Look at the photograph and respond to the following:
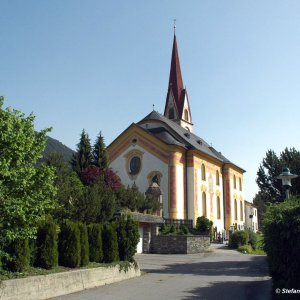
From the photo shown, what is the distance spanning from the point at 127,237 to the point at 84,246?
3.14m

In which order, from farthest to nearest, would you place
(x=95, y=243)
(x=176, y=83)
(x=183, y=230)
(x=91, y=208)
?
(x=176, y=83), (x=183, y=230), (x=91, y=208), (x=95, y=243)

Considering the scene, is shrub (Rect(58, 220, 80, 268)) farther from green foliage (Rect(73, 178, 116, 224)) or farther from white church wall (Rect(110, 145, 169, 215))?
white church wall (Rect(110, 145, 169, 215))

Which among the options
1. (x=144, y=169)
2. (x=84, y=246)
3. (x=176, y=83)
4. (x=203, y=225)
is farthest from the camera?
(x=176, y=83)

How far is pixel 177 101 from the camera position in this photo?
194ft

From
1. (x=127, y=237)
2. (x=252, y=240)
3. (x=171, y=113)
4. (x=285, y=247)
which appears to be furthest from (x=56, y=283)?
(x=171, y=113)

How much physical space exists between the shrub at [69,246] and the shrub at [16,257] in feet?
7.63

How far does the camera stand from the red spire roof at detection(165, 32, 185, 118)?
5919cm

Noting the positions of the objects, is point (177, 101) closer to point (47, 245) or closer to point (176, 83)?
point (176, 83)

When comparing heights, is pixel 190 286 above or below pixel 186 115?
below

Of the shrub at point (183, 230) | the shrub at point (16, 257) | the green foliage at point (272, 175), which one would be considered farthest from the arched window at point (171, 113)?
the shrub at point (16, 257)

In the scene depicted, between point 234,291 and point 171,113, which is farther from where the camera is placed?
point 171,113

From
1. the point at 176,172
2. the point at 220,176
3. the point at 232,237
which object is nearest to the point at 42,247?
the point at 232,237

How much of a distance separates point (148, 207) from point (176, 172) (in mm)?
12788

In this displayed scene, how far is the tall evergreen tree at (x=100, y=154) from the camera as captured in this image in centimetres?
3681
